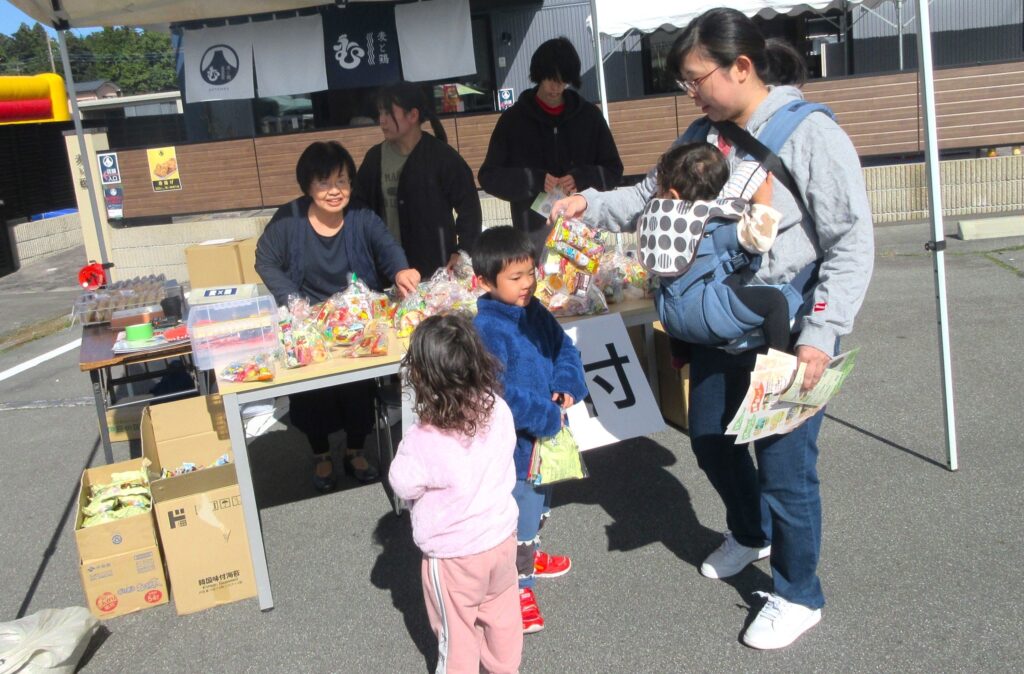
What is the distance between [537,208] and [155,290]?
2.67m

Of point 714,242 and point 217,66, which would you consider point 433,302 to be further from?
point 217,66

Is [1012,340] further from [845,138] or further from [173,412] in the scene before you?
[173,412]

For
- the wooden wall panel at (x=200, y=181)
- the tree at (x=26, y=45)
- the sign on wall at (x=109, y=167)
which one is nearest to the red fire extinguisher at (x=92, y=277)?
the wooden wall panel at (x=200, y=181)

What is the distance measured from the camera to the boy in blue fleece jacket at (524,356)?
287 centimetres

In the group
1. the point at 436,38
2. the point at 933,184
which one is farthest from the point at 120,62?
the point at 933,184

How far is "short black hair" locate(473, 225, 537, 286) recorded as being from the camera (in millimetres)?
2893

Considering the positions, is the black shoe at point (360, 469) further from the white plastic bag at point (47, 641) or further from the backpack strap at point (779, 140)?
the backpack strap at point (779, 140)

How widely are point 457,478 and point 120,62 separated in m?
74.1

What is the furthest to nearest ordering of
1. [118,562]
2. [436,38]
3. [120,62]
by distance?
[120,62] → [436,38] → [118,562]

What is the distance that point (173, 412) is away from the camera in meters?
4.12

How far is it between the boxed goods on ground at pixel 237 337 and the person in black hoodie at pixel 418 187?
1.18 meters

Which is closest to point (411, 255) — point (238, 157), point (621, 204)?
point (621, 204)

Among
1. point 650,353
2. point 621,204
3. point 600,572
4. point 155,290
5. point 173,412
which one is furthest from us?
point 155,290

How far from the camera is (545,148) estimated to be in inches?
193
